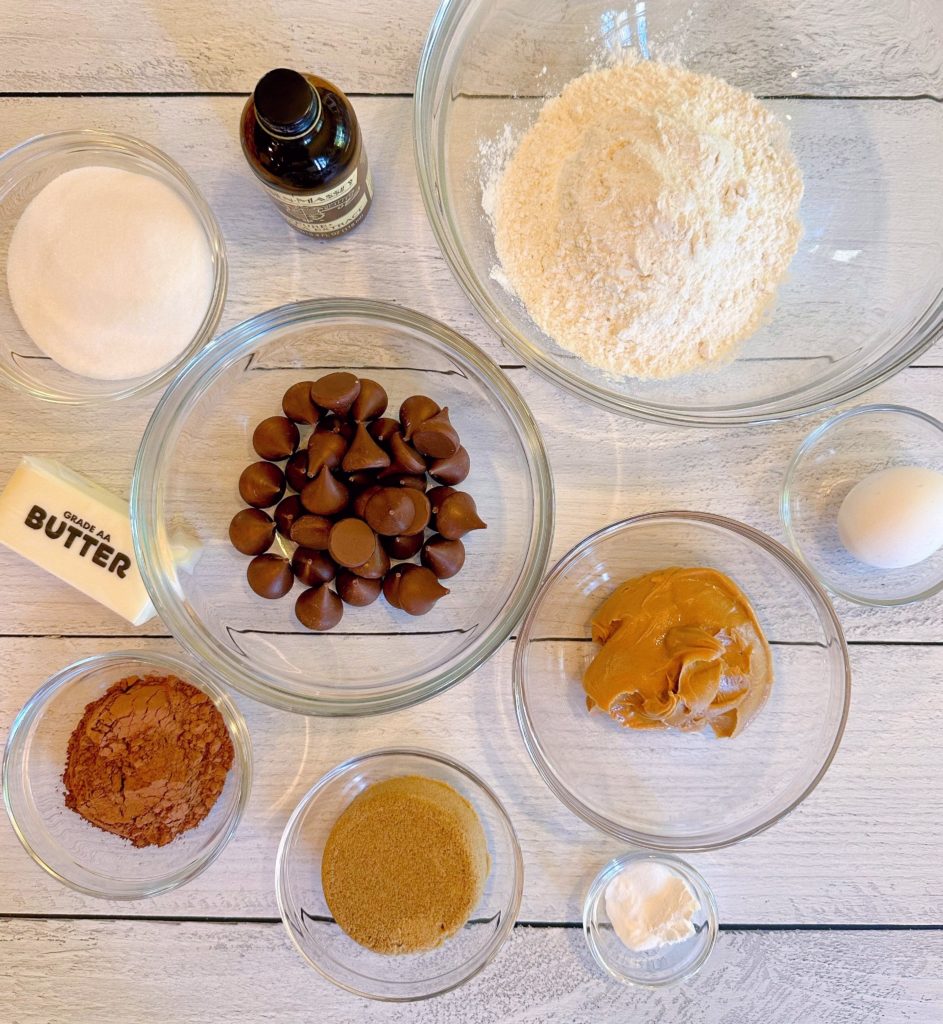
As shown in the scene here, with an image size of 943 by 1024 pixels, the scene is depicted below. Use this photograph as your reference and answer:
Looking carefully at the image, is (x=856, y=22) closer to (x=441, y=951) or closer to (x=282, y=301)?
(x=282, y=301)

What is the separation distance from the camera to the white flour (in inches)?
45.6

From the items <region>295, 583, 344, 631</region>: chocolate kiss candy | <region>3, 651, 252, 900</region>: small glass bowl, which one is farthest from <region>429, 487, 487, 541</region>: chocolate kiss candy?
<region>3, 651, 252, 900</region>: small glass bowl

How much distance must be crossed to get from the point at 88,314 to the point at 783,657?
149 cm

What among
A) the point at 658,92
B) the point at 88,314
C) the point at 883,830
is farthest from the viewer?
the point at 883,830

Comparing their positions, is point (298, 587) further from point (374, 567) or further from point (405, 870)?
point (405, 870)

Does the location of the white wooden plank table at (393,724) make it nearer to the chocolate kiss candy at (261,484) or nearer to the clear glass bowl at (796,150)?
the clear glass bowl at (796,150)

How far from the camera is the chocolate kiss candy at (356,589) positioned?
131cm

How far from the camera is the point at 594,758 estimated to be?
148 cm

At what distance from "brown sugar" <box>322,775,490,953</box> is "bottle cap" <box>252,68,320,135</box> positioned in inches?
45.5

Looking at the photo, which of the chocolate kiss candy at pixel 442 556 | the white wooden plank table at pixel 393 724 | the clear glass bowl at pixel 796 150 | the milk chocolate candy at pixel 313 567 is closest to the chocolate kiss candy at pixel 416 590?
the chocolate kiss candy at pixel 442 556

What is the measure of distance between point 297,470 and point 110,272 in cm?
50

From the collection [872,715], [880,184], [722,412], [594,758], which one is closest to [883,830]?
[872,715]

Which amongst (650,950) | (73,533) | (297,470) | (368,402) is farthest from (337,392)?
(650,950)

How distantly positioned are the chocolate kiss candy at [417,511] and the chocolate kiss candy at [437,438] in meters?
0.08
